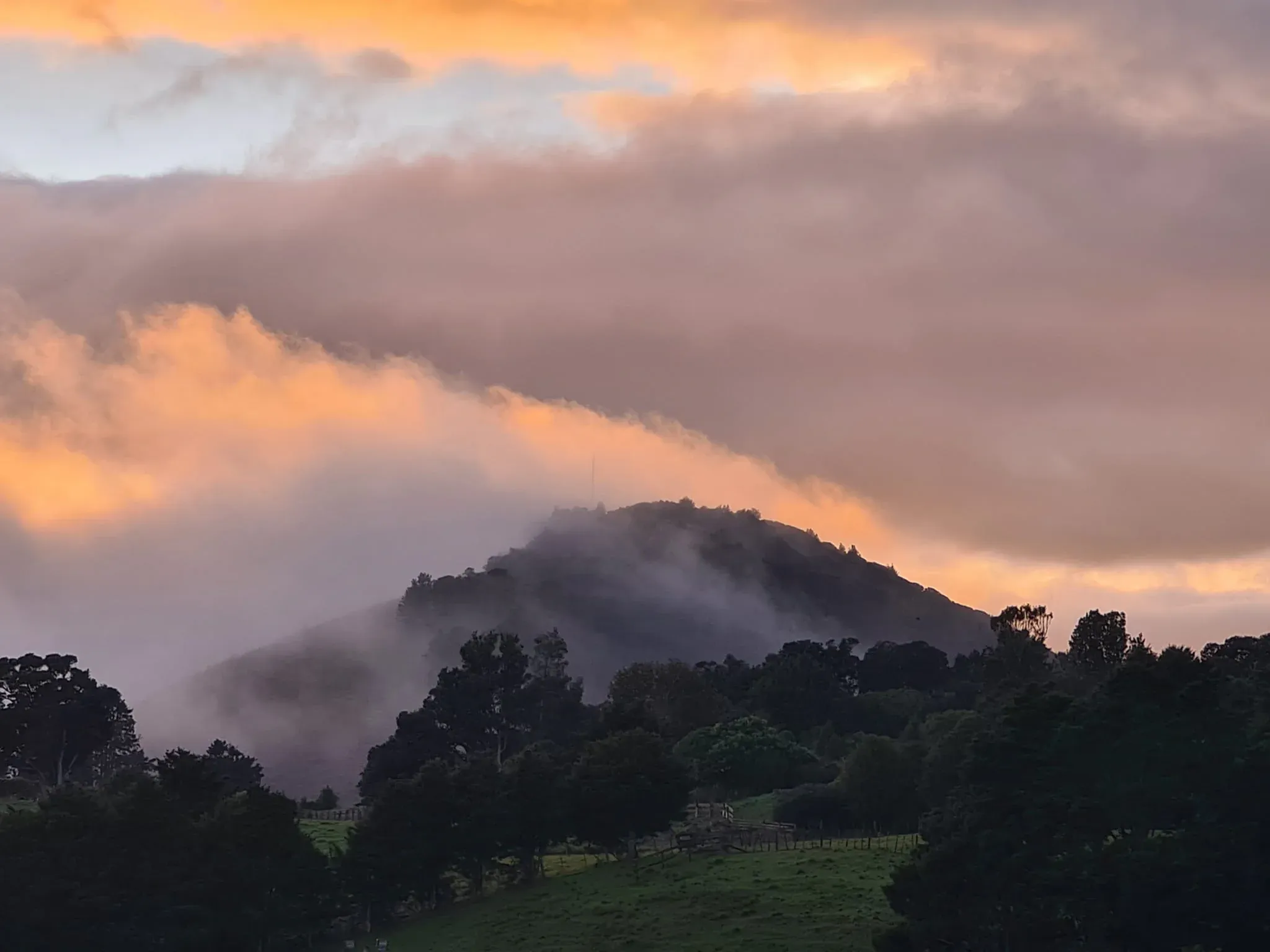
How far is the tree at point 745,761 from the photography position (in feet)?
563

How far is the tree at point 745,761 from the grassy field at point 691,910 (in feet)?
107

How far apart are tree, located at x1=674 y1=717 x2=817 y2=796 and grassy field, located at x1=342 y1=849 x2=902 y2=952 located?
32.7 meters

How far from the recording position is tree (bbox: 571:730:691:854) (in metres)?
141

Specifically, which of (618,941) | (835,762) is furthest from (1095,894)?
(835,762)

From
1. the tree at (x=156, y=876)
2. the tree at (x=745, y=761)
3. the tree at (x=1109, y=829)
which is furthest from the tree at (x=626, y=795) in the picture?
the tree at (x=1109, y=829)

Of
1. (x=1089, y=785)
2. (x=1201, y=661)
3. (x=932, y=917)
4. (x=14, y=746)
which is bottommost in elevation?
(x=932, y=917)

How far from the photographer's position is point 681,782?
145m

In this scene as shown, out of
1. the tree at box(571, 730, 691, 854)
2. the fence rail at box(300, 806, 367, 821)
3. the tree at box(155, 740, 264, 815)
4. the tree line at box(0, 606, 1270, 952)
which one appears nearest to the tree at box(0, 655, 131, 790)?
the tree line at box(0, 606, 1270, 952)

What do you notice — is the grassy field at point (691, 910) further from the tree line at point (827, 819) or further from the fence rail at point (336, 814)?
the fence rail at point (336, 814)

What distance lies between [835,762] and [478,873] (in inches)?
2090

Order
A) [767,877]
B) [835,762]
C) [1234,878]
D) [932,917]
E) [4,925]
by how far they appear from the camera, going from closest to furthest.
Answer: [1234,878], [932,917], [4,925], [767,877], [835,762]

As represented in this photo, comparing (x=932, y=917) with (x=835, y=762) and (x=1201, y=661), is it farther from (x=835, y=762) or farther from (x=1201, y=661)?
(x=835, y=762)

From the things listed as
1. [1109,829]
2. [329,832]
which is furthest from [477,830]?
[1109,829]

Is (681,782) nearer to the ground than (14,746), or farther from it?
nearer to the ground
